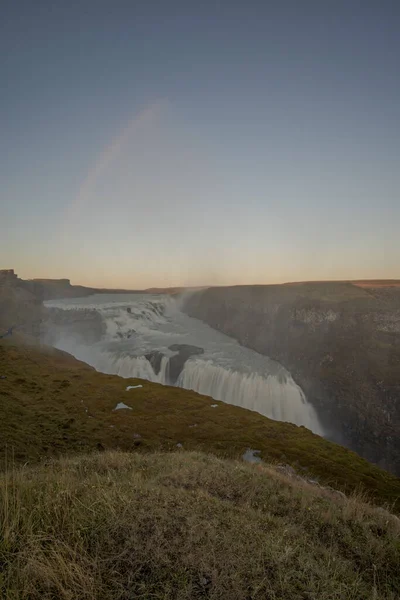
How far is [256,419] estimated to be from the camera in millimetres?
27641

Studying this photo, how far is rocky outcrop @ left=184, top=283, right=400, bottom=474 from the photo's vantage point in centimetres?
4584

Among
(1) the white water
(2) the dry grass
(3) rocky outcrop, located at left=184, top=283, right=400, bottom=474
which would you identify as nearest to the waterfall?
(1) the white water

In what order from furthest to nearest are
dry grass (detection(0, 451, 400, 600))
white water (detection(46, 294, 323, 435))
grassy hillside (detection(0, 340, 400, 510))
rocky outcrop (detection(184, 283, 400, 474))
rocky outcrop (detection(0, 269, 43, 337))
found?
rocky outcrop (detection(0, 269, 43, 337)), rocky outcrop (detection(184, 283, 400, 474)), white water (detection(46, 294, 323, 435)), grassy hillside (detection(0, 340, 400, 510)), dry grass (detection(0, 451, 400, 600))

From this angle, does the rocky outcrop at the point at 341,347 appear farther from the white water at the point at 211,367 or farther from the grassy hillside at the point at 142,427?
the grassy hillside at the point at 142,427

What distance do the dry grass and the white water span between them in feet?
128

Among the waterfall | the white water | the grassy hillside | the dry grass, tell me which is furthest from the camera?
the white water

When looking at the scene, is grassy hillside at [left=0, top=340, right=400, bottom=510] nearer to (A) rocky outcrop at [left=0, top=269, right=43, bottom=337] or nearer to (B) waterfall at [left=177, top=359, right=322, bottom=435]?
(B) waterfall at [left=177, top=359, right=322, bottom=435]

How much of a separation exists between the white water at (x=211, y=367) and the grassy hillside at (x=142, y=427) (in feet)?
48.9

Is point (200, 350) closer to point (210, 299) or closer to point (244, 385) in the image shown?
point (244, 385)

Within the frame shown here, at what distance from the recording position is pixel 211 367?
49531 millimetres

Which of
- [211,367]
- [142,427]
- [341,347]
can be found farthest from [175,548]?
[341,347]

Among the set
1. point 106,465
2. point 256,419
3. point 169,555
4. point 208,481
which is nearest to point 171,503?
point 169,555

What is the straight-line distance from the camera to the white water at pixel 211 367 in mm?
44875

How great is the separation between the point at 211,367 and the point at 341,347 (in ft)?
95.2
